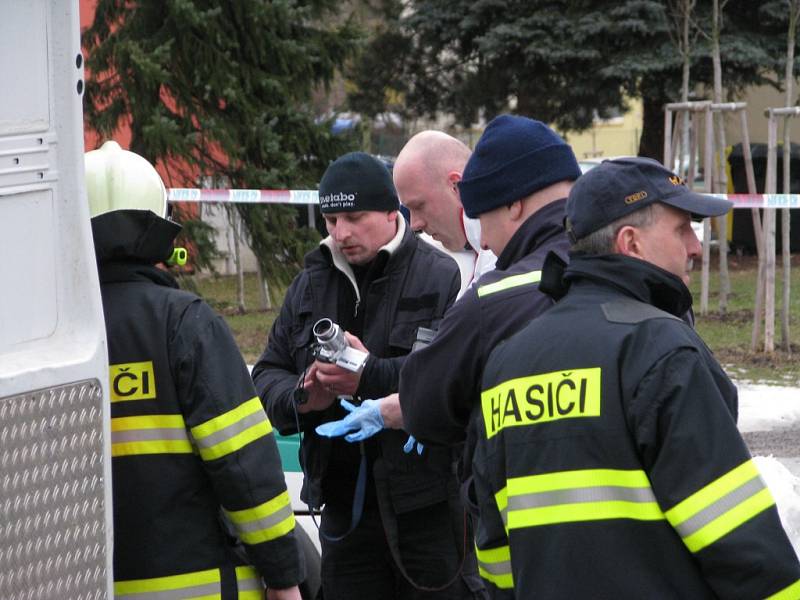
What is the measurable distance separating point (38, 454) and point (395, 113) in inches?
830

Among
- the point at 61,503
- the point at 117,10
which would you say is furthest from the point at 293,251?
the point at 61,503

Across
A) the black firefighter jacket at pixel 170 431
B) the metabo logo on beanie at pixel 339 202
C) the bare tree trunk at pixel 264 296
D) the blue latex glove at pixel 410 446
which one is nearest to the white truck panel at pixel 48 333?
the black firefighter jacket at pixel 170 431

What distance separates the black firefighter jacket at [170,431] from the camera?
2.97 metres

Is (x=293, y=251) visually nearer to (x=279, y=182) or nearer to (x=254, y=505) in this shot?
(x=279, y=182)

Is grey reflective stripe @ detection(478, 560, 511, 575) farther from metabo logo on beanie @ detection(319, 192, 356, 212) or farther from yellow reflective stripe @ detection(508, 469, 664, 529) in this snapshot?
metabo logo on beanie @ detection(319, 192, 356, 212)

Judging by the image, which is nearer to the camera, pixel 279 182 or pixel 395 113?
pixel 279 182

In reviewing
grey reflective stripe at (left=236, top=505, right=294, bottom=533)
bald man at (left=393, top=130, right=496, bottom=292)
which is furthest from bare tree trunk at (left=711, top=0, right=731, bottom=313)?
grey reflective stripe at (left=236, top=505, right=294, bottom=533)

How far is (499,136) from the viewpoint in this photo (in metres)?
3.07

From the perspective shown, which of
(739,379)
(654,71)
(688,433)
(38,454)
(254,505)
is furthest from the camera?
(654,71)

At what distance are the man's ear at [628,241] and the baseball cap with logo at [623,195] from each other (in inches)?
1.3

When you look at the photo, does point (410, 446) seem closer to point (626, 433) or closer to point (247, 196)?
point (626, 433)

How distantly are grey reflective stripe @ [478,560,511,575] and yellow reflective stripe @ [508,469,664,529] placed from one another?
27 cm

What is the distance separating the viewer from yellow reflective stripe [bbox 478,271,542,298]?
2.85 metres

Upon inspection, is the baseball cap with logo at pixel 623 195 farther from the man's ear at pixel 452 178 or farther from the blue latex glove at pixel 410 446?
the man's ear at pixel 452 178
